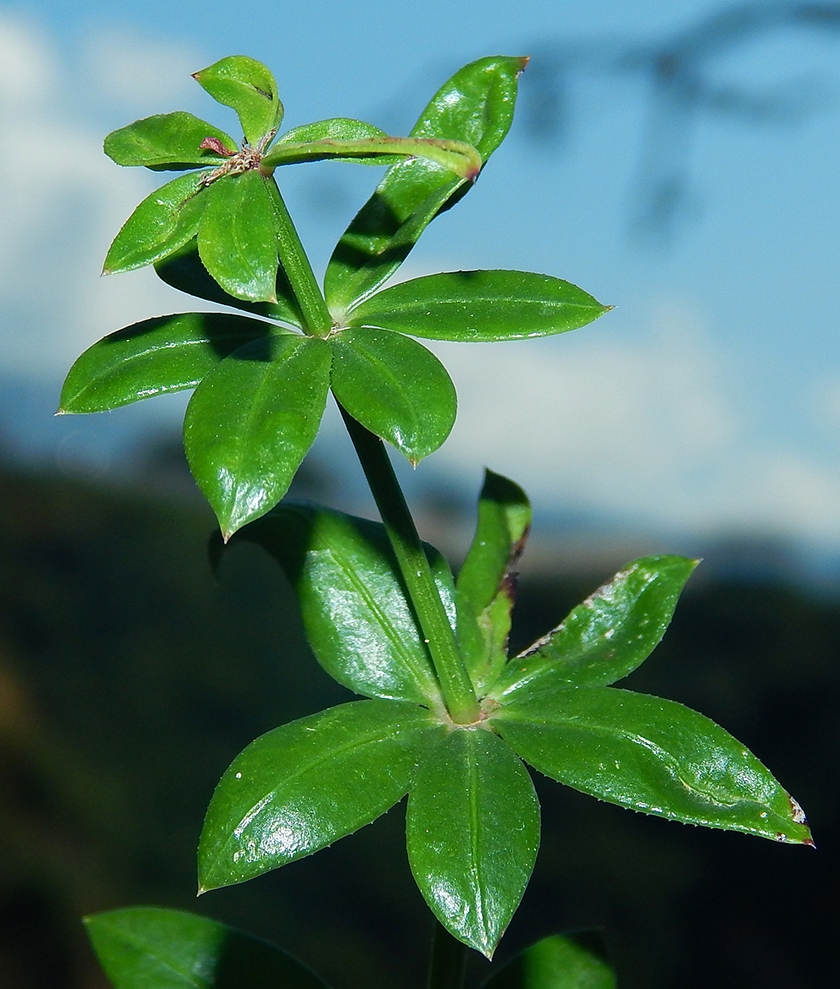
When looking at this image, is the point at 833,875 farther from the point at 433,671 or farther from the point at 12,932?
the point at 433,671

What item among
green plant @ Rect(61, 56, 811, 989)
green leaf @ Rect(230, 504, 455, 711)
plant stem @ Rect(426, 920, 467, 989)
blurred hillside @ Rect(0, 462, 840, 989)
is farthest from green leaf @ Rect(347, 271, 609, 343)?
blurred hillside @ Rect(0, 462, 840, 989)

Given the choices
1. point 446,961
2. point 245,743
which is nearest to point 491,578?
point 446,961

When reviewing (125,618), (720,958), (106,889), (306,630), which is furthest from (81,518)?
(306,630)

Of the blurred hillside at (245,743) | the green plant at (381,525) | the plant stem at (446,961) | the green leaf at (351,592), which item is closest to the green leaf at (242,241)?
the green plant at (381,525)

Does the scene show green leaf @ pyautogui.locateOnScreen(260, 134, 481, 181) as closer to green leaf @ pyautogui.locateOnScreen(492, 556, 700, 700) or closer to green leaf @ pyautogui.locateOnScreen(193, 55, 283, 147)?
green leaf @ pyautogui.locateOnScreen(193, 55, 283, 147)

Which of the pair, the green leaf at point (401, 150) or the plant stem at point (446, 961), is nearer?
the green leaf at point (401, 150)

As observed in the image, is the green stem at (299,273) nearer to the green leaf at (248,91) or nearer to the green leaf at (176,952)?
the green leaf at (248,91)

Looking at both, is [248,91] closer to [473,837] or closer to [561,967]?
[473,837]
